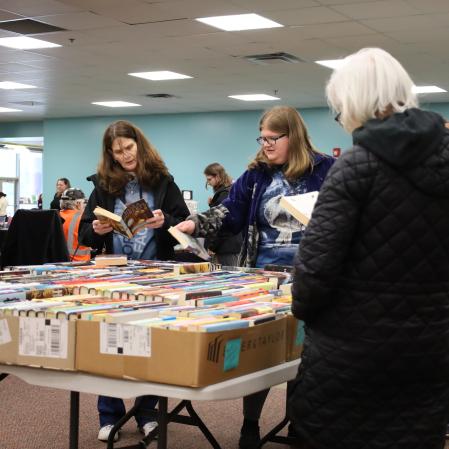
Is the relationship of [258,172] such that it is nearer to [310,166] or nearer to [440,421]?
[310,166]

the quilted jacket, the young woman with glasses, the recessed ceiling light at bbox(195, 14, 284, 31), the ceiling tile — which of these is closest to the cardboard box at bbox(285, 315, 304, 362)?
the quilted jacket

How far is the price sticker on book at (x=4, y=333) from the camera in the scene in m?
2.33

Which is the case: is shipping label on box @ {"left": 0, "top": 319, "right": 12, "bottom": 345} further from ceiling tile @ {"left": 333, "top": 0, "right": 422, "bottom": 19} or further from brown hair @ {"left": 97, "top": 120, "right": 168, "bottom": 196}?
ceiling tile @ {"left": 333, "top": 0, "right": 422, "bottom": 19}

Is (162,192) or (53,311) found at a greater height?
(162,192)

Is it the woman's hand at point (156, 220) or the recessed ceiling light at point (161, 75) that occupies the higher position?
the recessed ceiling light at point (161, 75)

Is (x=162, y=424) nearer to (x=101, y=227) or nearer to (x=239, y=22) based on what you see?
(x=101, y=227)

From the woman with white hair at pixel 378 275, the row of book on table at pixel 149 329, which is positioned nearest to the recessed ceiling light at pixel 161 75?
the row of book on table at pixel 149 329

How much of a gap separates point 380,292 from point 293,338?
1.76 ft

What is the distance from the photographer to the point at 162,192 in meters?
3.86

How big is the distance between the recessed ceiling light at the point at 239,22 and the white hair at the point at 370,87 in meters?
6.50

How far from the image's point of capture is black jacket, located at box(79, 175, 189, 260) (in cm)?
385

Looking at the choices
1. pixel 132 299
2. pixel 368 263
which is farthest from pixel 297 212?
pixel 368 263

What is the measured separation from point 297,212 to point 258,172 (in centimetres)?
80

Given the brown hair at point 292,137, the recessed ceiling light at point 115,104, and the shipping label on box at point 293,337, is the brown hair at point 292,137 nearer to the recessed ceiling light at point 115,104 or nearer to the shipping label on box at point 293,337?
the shipping label on box at point 293,337
